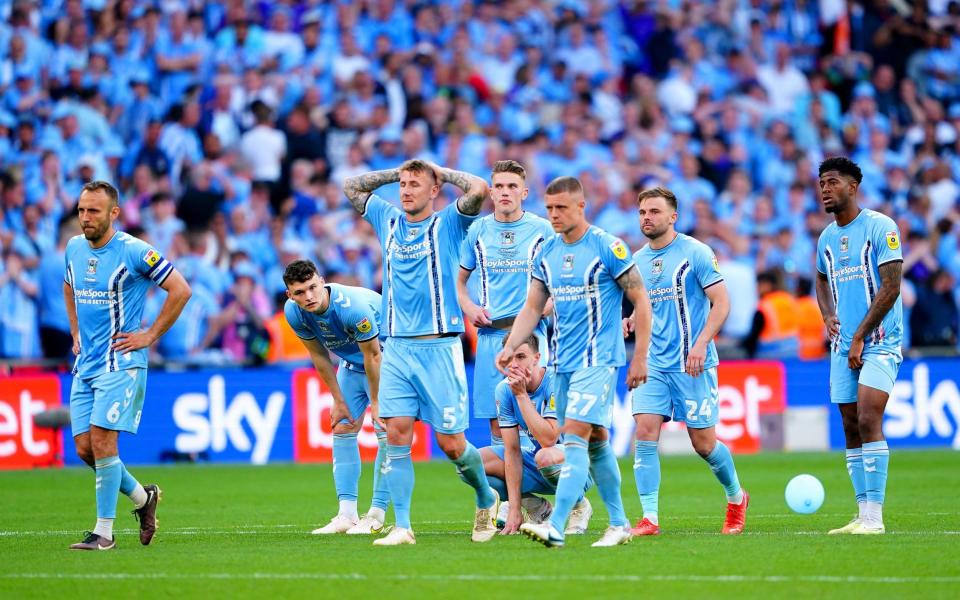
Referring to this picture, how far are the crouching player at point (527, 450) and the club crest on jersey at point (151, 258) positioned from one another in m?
2.74

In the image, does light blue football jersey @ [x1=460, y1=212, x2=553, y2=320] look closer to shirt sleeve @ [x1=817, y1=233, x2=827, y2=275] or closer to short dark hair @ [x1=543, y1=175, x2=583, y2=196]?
short dark hair @ [x1=543, y1=175, x2=583, y2=196]

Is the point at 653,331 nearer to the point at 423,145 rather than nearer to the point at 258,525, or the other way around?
the point at 258,525

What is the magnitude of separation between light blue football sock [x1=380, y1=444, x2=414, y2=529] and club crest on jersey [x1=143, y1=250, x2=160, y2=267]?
2.22 m

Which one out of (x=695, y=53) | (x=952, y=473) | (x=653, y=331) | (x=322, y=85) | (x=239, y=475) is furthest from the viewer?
(x=695, y=53)

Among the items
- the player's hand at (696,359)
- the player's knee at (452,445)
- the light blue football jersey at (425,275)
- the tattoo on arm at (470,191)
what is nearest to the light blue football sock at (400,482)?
the player's knee at (452,445)

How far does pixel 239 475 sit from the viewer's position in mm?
18625

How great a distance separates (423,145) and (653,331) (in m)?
12.5

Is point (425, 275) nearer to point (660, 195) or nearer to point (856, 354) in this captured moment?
point (660, 195)

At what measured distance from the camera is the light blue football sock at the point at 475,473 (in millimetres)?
11109

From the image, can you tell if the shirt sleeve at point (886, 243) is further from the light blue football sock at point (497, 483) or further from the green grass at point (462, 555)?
the light blue football sock at point (497, 483)

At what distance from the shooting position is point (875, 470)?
1123 cm

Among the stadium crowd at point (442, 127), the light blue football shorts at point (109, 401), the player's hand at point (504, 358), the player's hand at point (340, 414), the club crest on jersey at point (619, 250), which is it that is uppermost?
the stadium crowd at point (442, 127)

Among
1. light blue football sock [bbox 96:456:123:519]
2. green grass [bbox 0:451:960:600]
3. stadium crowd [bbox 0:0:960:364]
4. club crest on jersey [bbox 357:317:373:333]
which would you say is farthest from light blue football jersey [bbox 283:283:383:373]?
stadium crowd [bbox 0:0:960:364]

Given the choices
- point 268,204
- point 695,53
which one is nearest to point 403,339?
point 268,204
